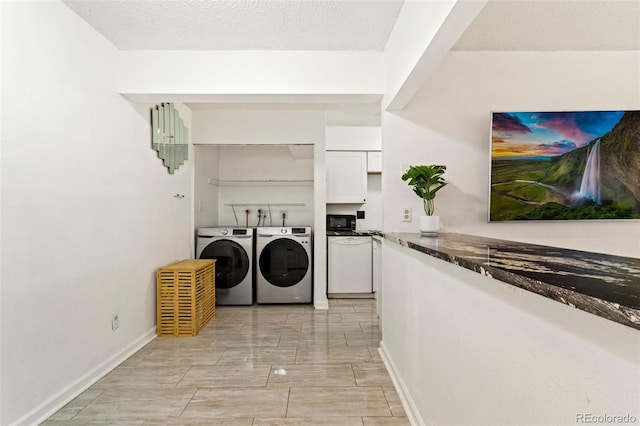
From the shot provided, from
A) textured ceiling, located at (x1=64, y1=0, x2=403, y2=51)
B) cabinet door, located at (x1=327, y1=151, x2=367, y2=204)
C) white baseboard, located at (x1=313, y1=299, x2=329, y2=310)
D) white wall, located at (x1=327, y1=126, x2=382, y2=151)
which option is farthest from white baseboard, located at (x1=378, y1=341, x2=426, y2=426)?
white wall, located at (x1=327, y1=126, x2=382, y2=151)

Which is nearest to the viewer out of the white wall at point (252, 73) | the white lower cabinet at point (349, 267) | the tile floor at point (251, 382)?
the tile floor at point (251, 382)

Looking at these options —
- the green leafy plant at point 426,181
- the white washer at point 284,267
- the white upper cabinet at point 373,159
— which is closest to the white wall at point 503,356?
the green leafy plant at point 426,181

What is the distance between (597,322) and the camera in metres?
0.61

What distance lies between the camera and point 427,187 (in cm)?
233

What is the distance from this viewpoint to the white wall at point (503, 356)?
595 millimetres

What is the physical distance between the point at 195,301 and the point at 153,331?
1.46 ft

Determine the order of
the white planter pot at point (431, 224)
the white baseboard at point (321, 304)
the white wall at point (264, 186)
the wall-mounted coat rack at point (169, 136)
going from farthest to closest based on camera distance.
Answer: the white wall at point (264, 186) → the white baseboard at point (321, 304) → the wall-mounted coat rack at point (169, 136) → the white planter pot at point (431, 224)

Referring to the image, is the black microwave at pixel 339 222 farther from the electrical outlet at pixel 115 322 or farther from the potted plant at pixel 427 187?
the electrical outlet at pixel 115 322

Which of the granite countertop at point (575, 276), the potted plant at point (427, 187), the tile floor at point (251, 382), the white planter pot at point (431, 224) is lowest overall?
the tile floor at point (251, 382)

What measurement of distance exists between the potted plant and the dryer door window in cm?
239

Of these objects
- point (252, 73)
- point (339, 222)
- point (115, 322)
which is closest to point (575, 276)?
point (252, 73)

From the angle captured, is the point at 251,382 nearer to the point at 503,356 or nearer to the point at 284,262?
the point at 503,356

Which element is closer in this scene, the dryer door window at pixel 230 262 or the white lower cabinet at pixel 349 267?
the dryer door window at pixel 230 262

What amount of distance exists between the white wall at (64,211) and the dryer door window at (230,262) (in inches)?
46.5
